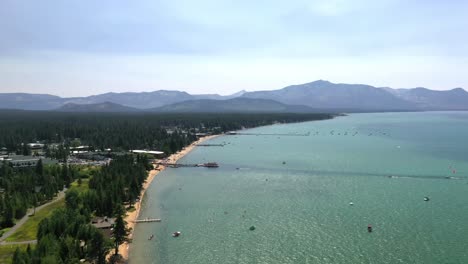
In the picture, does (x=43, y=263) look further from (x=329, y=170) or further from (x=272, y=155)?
(x=272, y=155)

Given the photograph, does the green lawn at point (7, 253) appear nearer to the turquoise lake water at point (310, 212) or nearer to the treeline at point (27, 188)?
the treeline at point (27, 188)

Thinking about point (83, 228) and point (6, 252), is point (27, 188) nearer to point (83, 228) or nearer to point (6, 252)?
point (6, 252)

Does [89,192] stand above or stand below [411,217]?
above

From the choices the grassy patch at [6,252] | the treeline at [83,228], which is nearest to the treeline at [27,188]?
the treeline at [83,228]

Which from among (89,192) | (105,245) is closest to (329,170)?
(89,192)

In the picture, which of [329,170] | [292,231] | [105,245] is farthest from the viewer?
[329,170]
